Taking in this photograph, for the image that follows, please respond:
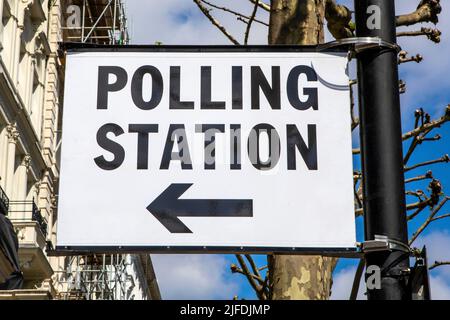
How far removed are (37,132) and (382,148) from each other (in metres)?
28.1

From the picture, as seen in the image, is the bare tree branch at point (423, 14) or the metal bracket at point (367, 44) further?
the bare tree branch at point (423, 14)

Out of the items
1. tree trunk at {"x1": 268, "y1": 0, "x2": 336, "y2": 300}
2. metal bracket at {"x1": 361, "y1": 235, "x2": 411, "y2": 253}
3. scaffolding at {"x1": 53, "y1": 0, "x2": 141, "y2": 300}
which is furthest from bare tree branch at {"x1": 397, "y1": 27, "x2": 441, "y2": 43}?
scaffolding at {"x1": 53, "y1": 0, "x2": 141, "y2": 300}

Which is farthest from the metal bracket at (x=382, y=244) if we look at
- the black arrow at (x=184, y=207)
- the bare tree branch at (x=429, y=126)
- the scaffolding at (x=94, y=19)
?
the scaffolding at (x=94, y=19)

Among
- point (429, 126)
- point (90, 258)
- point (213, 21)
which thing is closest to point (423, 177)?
point (429, 126)

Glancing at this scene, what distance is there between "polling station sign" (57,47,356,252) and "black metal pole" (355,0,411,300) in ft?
0.87

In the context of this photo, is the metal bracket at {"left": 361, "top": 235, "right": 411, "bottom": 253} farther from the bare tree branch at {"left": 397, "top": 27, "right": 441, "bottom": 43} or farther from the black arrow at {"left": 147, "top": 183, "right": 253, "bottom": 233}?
the bare tree branch at {"left": 397, "top": 27, "right": 441, "bottom": 43}

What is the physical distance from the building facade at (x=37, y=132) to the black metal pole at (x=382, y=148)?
1963 cm

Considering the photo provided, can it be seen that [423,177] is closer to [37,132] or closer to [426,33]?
[426,33]

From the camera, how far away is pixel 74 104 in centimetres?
387

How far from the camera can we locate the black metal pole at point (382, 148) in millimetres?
3318

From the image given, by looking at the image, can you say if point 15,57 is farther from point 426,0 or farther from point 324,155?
point 324,155

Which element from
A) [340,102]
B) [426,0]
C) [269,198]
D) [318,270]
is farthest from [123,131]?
[426,0]

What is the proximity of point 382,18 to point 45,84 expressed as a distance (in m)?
29.6

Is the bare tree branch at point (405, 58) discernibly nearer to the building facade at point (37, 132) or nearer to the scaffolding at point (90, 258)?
the building facade at point (37, 132)
